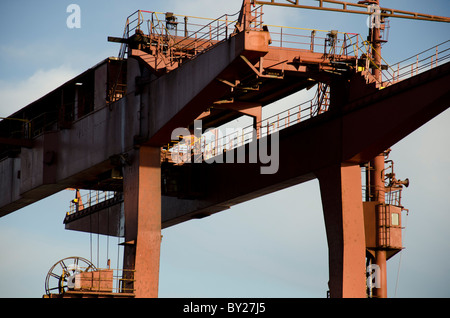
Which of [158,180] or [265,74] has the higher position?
[265,74]

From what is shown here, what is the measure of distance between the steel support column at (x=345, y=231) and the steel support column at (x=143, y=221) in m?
6.37

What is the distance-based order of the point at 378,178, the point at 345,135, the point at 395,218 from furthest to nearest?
the point at 378,178, the point at 395,218, the point at 345,135

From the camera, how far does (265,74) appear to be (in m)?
39.8

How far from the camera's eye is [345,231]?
39219mm

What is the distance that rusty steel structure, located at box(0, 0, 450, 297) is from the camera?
37344 mm

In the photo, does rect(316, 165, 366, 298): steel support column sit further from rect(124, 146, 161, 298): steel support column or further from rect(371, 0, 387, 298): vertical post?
rect(124, 146, 161, 298): steel support column

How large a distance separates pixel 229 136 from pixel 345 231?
9.15 metres

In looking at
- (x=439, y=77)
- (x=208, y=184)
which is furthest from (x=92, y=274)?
(x=439, y=77)

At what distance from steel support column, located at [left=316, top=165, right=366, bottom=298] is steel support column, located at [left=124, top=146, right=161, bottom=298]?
637 cm

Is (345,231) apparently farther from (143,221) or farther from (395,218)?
(143,221)

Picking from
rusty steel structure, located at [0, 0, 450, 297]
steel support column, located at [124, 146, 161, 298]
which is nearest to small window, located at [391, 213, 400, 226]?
rusty steel structure, located at [0, 0, 450, 297]

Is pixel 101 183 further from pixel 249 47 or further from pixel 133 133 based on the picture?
pixel 249 47

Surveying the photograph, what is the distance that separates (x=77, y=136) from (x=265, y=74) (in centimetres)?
914

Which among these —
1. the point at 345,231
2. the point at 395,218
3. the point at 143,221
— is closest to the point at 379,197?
the point at 395,218
